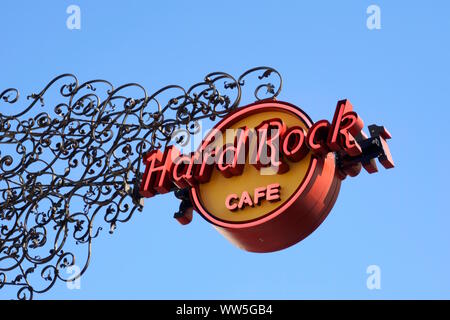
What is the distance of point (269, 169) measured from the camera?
27.4 ft

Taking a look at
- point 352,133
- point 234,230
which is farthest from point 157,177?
point 352,133

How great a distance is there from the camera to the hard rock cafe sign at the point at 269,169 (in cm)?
797

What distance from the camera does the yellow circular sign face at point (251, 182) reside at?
26.7 feet

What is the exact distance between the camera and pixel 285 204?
26.1ft

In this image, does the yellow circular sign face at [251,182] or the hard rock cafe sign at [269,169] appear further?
the yellow circular sign face at [251,182]

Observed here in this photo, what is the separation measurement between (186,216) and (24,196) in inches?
74.7

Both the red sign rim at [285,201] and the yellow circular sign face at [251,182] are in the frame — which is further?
the yellow circular sign face at [251,182]

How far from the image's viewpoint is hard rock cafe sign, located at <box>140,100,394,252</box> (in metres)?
7.97

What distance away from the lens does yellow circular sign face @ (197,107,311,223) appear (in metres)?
8.14

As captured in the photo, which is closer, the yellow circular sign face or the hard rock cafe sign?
the hard rock cafe sign

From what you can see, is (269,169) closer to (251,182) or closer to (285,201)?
(251,182)

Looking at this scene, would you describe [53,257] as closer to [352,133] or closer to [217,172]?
[217,172]

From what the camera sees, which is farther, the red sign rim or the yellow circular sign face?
the yellow circular sign face

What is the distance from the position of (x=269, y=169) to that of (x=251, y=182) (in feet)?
0.71
